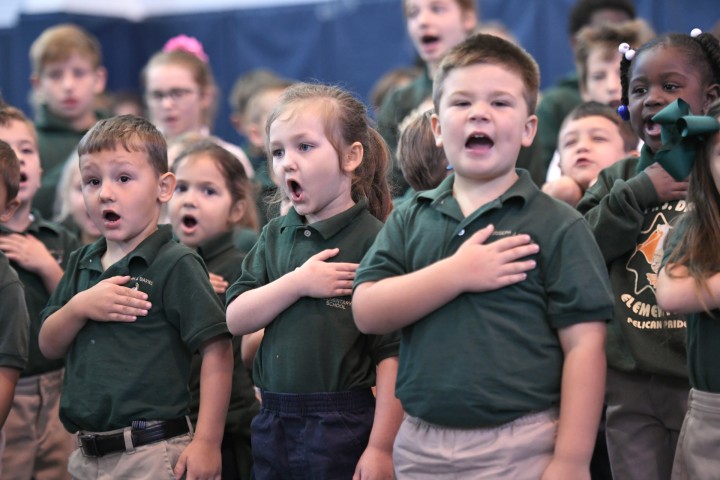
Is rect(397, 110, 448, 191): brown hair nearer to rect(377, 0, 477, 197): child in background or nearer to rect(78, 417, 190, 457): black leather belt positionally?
rect(78, 417, 190, 457): black leather belt

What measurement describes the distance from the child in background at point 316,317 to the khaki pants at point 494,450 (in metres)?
0.30

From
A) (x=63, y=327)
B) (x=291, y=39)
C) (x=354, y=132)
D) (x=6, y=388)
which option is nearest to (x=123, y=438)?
(x=63, y=327)

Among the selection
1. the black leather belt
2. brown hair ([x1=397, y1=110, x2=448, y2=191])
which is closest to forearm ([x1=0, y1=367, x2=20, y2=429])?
the black leather belt

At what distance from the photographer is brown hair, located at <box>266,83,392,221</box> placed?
320 cm

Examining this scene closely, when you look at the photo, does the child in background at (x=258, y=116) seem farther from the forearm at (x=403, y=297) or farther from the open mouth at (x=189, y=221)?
the forearm at (x=403, y=297)

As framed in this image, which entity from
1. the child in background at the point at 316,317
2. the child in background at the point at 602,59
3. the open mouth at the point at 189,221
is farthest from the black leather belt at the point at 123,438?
the child in background at the point at 602,59

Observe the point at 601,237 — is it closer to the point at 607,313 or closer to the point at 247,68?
the point at 607,313

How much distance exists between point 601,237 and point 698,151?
0.48 m

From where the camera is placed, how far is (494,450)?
2.62 metres

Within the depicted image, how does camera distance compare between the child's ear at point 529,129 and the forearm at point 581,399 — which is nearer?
the forearm at point 581,399

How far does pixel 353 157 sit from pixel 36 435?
1.94m

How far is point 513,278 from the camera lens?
261cm

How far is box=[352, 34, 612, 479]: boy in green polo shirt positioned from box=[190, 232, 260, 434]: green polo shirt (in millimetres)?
1128

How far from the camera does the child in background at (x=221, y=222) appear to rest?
3939mm
